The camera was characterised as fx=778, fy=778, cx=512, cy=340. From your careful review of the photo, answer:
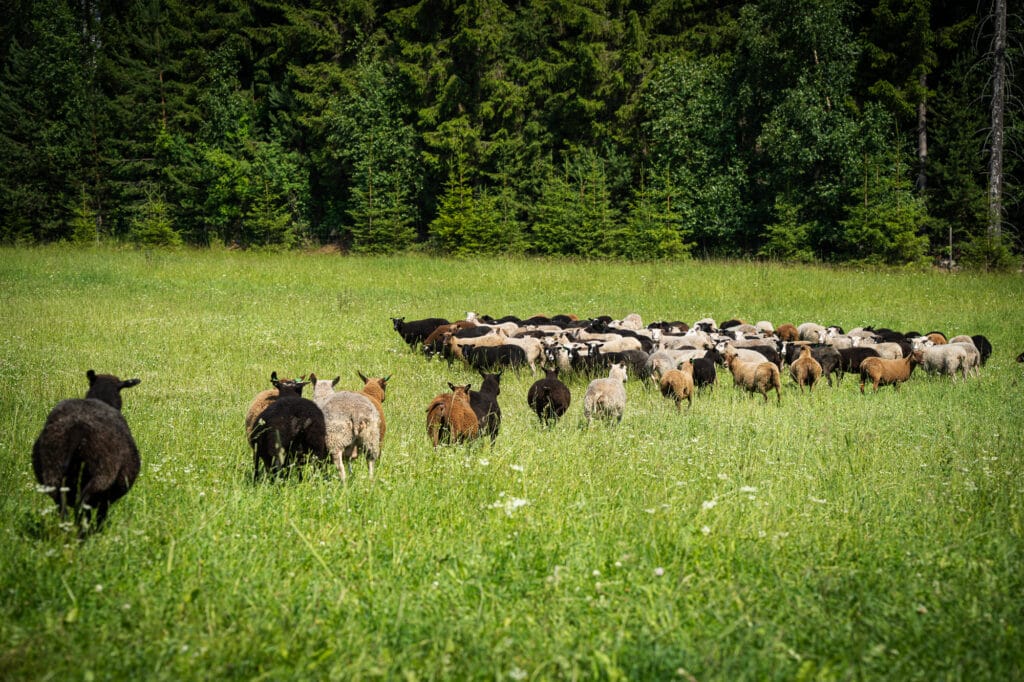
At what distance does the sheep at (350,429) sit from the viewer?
261 inches

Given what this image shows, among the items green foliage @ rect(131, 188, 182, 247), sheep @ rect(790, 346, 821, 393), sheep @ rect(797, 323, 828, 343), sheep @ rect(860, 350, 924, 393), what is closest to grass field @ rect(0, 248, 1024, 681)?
sheep @ rect(790, 346, 821, 393)

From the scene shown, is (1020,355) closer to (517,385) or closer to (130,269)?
(517,385)

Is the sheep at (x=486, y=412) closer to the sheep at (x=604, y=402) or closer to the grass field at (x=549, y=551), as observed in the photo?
the grass field at (x=549, y=551)

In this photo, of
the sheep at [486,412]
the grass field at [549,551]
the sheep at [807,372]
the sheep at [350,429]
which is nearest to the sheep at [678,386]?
the grass field at [549,551]

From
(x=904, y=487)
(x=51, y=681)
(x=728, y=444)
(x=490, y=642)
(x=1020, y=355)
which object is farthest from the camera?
(x=1020, y=355)

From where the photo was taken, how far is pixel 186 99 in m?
48.2

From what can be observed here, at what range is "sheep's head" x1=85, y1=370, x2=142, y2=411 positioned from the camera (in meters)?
6.04

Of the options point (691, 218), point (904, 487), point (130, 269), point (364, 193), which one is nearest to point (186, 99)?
point (364, 193)

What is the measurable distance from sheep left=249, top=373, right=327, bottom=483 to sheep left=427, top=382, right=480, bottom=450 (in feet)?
4.91

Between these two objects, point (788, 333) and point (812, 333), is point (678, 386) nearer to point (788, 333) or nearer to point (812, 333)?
point (812, 333)

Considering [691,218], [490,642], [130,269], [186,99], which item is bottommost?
[490,642]

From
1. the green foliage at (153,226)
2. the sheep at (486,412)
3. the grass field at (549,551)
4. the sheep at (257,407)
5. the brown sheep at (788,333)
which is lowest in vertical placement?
the grass field at (549,551)

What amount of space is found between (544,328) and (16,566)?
11.9 metres

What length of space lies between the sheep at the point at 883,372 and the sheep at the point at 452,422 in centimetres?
709
